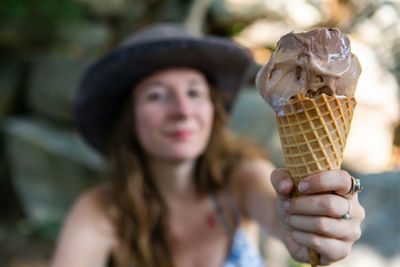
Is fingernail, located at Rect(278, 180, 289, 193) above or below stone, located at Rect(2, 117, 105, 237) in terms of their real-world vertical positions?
above

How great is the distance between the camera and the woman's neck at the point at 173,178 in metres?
2.04

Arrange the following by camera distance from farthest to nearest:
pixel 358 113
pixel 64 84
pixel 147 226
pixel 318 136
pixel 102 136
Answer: pixel 64 84 → pixel 358 113 → pixel 102 136 → pixel 147 226 → pixel 318 136

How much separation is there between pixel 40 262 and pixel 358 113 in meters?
3.81

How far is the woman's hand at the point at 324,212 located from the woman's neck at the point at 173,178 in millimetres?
1199

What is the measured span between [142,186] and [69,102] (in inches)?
107

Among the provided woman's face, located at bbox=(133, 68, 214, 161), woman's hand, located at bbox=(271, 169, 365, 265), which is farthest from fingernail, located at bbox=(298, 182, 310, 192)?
→ woman's face, located at bbox=(133, 68, 214, 161)

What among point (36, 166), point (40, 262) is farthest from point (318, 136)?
point (36, 166)

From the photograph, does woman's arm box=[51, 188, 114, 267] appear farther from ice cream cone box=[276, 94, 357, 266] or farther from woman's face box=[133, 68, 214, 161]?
ice cream cone box=[276, 94, 357, 266]

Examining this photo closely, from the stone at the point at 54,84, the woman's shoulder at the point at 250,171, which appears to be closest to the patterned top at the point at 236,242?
the woman's shoulder at the point at 250,171

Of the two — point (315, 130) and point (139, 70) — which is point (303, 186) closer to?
point (315, 130)

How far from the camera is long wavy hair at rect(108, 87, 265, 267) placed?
1975 millimetres

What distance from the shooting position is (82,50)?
4.56m

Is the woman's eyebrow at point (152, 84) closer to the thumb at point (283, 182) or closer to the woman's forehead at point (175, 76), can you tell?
the woman's forehead at point (175, 76)

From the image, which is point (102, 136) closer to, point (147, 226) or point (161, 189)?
point (161, 189)
